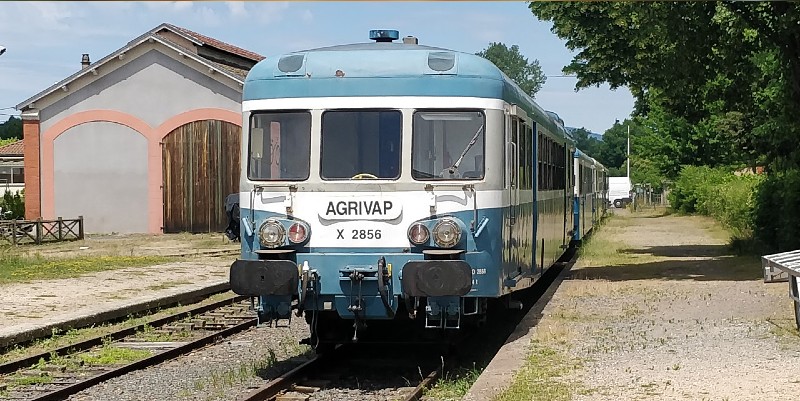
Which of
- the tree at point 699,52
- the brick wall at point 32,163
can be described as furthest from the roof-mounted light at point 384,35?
the brick wall at point 32,163

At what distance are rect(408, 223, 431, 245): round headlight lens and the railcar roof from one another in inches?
48.5

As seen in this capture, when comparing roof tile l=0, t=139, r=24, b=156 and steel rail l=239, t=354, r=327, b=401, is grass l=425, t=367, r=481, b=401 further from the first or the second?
roof tile l=0, t=139, r=24, b=156

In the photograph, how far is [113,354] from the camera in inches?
469

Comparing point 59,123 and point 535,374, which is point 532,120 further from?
point 59,123

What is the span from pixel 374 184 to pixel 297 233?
81cm

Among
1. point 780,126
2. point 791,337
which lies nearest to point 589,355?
point 791,337

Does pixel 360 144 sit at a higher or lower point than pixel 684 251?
higher

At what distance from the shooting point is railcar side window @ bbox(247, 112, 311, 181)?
10.1 meters

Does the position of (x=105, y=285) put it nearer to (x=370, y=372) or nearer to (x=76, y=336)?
(x=76, y=336)

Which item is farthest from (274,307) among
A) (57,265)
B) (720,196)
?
(720,196)

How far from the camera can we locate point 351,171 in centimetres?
995

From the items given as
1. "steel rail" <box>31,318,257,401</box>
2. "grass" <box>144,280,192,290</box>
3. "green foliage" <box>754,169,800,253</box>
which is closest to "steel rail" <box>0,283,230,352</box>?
"grass" <box>144,280,192,290</box>

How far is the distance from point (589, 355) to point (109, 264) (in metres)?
15.9

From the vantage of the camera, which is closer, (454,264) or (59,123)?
(454,264)
